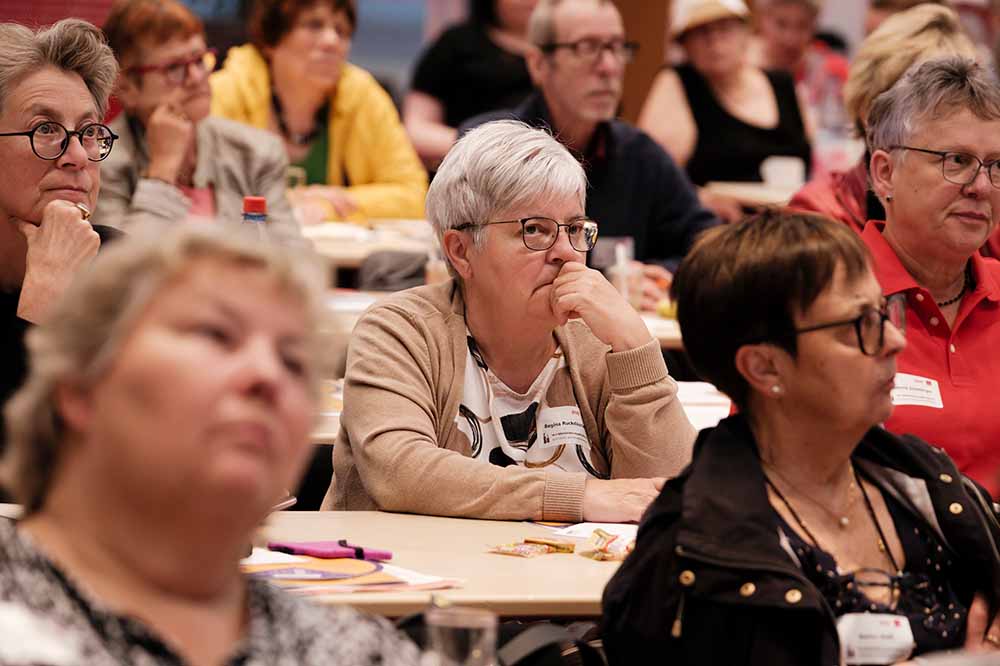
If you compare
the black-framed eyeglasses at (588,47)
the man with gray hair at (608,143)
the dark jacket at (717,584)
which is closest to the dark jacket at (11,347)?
the dark jacket at (717,584)

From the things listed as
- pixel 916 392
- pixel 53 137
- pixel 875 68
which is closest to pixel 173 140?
pixel 53 137

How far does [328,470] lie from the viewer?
366 centimetres

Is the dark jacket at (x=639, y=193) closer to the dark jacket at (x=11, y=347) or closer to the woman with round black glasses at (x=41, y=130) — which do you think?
the woman with round black glasses at (x=41, y=130)

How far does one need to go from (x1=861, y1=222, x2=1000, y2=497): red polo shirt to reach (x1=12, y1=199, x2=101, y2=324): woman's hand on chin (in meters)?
1.68

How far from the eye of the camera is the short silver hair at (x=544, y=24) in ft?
18.7

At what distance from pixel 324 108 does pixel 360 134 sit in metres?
0.19

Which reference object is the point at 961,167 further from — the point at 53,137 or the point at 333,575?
the point at 53,137

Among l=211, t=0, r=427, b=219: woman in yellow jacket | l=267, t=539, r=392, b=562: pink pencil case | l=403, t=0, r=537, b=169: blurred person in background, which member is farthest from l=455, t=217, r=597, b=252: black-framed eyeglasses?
l=403, t=0, r=537, b=169: blurred person in background

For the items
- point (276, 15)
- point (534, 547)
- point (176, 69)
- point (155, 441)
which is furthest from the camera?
point (276, 15)

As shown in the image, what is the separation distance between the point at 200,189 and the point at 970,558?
361 cm

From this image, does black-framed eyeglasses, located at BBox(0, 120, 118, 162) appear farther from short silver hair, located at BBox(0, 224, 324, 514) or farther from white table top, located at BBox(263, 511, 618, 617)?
short silver hair, located at BBox(0, 224, 324, 514)

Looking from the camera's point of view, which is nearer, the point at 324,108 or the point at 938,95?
the point at 938,95

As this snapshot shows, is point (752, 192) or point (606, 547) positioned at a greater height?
point (606, 547)

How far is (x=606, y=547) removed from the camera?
8.44 ft
